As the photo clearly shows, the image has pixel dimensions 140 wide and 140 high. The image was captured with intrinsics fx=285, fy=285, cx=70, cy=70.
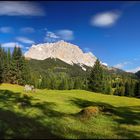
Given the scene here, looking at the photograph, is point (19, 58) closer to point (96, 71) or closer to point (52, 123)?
point (96, 71)

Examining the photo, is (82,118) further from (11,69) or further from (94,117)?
(11,69)

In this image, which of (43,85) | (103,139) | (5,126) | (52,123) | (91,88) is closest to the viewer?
(103,139)

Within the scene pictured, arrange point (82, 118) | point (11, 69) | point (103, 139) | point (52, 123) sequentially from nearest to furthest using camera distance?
point (103, 139)
point (52, 123)
point (82, 118)
point (11, 69)

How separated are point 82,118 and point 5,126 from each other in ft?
27.4

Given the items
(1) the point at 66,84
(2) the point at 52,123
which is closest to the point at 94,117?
(2) the point at 52,123

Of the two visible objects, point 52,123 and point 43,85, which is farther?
point 43,85

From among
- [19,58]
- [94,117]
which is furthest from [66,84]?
[94,117]

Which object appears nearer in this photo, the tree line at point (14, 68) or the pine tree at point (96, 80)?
the pine tree at point (96, 80)

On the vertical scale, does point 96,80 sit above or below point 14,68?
below

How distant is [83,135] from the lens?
19.2 meters

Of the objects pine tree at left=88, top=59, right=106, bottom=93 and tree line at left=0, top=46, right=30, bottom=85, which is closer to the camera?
pine tree at left=88, top=59, right=106, bottom=93

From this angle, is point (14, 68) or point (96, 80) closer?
point (96, 80)

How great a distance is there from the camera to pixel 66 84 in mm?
166500

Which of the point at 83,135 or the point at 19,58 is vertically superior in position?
the point at 19,58
